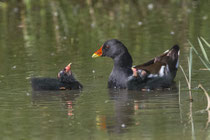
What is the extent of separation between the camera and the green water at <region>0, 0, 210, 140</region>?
7.91 m

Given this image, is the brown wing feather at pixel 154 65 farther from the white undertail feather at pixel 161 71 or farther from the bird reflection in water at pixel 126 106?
the bird reflection in water at pixel 126 106

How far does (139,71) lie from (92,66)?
188 centimetres

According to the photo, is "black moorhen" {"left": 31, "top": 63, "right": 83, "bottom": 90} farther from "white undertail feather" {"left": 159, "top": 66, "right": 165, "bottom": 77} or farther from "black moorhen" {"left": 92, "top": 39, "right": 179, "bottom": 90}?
"white undertail feather" {"left": 159, "top": 66, "right": 165, "bottom": 77}

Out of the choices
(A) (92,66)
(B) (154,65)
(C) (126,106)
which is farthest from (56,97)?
(A) (92,66)

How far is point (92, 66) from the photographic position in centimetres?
1262

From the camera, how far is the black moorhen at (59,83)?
35.4ft

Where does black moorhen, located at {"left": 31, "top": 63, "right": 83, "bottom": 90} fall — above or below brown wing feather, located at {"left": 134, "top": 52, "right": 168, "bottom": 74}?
below

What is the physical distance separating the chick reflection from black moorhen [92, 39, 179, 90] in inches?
32.1

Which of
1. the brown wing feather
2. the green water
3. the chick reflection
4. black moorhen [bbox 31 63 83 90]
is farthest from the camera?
the brown wing feather

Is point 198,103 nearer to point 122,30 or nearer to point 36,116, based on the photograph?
point 36,116

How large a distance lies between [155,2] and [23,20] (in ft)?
17.3

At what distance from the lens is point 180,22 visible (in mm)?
18094

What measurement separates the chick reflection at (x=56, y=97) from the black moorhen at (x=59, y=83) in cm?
10

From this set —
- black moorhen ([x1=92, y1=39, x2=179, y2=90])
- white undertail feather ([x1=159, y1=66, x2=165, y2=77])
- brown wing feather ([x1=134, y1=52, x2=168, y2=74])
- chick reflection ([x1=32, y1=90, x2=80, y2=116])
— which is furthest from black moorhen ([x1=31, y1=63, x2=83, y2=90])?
white undertail feather ([x1=159, y1=66, x2=165, y2=77])
